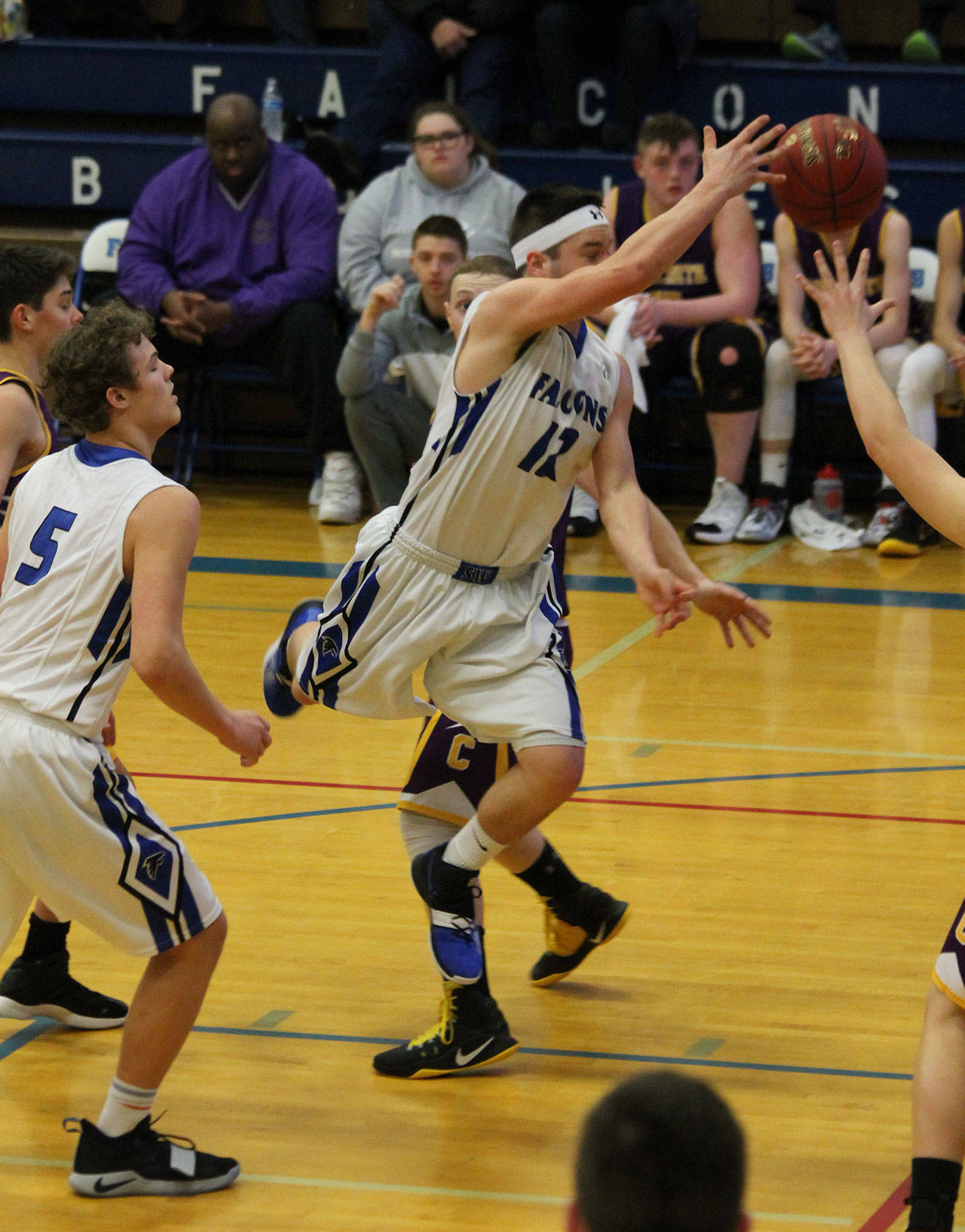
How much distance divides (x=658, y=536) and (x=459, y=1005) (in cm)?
110

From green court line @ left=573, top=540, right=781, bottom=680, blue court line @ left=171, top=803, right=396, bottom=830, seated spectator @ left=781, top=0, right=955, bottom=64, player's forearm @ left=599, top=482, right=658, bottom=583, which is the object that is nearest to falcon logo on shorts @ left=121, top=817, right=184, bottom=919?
player's forearm @ left=599, top=482, right=658, bottom=583

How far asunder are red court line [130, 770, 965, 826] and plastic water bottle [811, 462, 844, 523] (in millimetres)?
3976

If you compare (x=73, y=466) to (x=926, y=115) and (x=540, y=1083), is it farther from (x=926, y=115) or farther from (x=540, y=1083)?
(x=926, y=115)

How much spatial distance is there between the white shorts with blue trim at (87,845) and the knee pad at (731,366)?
19.7 ft

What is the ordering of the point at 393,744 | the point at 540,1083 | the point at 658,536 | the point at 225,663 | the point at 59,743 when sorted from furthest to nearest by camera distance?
the point at 225,663 → the point at 393,744 → the point at 658,536 → the point at 540,1083 → the point at 59,743

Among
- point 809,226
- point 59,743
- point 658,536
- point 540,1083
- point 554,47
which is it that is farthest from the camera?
point 554,47

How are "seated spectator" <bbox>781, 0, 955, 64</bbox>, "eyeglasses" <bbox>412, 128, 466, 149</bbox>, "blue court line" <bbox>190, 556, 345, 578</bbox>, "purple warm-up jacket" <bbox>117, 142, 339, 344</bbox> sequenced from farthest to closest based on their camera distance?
"seated spectator" <bbox>781, 0, 955, 64</bbox> < "purple warm-up jacket" <bbox>117, 142, 339, 344</bbox> < "eyeglasses" <bbox>412, 128, 466, 149</bbox> < "blue court line" <bbox>190, 556, 345, 578</bbox>

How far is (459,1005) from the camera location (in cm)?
350

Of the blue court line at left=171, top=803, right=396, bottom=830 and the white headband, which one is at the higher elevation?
the white headband

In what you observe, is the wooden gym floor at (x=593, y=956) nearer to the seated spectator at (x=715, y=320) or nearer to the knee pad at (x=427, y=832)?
the knee pad at (x=427, y=832)

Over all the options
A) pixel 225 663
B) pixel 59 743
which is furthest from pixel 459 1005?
pixel 225 663

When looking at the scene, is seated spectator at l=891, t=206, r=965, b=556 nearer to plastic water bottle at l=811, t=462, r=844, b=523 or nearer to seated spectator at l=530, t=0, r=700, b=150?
plastic water bottle at l=811, t=462, r=844, b=523

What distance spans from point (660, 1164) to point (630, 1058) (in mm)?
2191

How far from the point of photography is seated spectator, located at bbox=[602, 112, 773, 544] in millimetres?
8523
